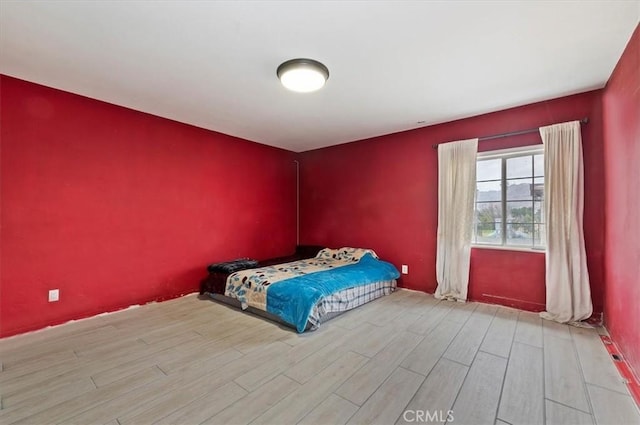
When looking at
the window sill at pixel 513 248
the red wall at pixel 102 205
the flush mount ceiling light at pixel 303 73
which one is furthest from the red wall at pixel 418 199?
the flush mount ceiling light at pixel 303 73

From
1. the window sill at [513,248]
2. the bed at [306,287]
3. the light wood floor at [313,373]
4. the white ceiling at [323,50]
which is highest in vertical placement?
the white ceiling at [323,50]

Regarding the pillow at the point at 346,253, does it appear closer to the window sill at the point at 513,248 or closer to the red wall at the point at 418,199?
the red wall at the point at 418,199

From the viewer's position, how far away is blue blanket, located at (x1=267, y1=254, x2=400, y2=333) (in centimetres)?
269

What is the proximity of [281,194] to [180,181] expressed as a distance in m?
Answer: 1.90

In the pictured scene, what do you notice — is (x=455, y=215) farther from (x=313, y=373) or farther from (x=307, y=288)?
(x=313, y=373)

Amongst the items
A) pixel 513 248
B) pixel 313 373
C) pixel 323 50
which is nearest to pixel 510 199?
pixel 513 248

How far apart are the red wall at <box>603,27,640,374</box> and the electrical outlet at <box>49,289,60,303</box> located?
193 inches

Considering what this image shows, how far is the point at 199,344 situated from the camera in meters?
2.39

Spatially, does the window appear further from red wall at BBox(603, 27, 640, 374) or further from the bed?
the bed

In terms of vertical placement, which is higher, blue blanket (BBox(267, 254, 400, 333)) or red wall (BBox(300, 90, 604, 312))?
red wall (BBox(300, 90, 604, 312))

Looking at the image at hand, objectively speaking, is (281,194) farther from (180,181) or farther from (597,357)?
(597,357)

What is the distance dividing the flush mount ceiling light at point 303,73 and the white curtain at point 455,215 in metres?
2.12

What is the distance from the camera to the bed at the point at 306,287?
2.76m

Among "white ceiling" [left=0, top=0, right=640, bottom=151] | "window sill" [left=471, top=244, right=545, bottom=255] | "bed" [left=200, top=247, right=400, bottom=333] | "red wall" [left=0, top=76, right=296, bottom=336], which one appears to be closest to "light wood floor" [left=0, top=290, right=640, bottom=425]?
"bed" [left=200, top=247, right=400, bottom=333]
